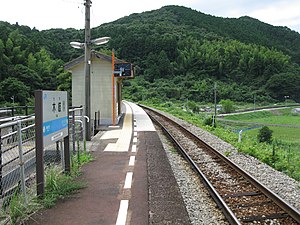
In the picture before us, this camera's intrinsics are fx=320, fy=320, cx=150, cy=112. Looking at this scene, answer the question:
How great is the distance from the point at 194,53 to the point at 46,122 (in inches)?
4026

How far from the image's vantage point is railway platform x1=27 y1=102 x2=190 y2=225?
13.3ft

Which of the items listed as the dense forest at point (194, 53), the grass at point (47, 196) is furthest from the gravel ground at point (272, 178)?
the dense forest at point (194, 53)

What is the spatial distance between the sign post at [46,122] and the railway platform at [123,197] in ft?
2.02

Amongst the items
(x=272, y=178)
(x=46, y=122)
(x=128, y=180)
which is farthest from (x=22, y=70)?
(x=46, y=122)

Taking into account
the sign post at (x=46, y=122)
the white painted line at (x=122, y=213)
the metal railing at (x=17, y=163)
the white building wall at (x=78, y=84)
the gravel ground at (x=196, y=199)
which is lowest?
the gravel ground at (x=196, y=199)

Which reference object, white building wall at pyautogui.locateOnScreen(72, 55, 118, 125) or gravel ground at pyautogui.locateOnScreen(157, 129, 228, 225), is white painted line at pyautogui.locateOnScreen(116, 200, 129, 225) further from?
white building wall at pyautogui.locateOnScreen(72, 55, 118, 125)

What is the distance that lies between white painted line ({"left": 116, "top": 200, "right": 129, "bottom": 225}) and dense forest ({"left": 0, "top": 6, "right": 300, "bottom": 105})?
5606 cm

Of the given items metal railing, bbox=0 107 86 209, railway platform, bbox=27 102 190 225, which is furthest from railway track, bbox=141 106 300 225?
metal railing, bbox=0 107 86 209

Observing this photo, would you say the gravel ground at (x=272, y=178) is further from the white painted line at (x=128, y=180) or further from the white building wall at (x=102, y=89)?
the white building wall at (x=102, y=89)

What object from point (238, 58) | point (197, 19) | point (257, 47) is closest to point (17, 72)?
point (238, 58)

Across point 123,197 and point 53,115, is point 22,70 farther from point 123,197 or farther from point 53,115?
point 123,197

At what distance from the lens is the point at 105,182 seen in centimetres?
575

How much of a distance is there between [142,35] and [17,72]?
207 feet

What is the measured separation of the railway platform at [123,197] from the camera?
4.04 metres
